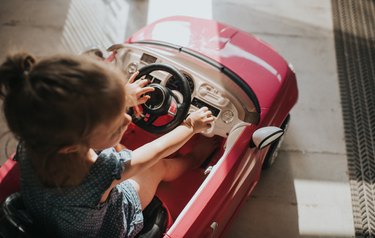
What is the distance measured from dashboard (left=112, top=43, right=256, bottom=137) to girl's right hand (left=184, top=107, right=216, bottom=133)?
0.08 metres

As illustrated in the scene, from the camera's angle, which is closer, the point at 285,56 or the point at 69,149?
the point at 69,149

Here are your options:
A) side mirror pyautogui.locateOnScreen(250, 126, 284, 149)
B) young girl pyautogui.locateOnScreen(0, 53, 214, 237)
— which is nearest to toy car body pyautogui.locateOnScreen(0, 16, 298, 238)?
side mirror pyautogui.locateOnScreen(250, 126, 284, 149)

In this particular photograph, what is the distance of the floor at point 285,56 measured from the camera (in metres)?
1.43

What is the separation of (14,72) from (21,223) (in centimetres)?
32

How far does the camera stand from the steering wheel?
3.63 feet

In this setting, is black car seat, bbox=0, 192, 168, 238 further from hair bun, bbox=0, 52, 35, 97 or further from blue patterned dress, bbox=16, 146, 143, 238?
hair bun, bbox=0, 52, 35, 97

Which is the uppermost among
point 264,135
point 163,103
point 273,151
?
point 163,103

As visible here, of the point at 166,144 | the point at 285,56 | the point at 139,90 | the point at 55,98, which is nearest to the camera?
the point at 55,98

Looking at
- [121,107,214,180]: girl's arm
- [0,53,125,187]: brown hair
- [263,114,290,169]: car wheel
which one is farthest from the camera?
[263,114,290,169]: car wheel

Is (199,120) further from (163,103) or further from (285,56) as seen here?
(285,56)

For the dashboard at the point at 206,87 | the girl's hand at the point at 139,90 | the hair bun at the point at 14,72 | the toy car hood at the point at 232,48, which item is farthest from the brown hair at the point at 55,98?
the toy car hood at the point at 232,48

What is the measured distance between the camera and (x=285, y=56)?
1.86 metres

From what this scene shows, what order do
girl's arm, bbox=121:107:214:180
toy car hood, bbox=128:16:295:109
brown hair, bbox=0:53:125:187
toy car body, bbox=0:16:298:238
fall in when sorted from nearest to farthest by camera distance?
brown hair, bbox=0:53:125:187, girl's arm, bbox=121:107:214:180, toy car body, bbox=0:16:298:238, toy car hood, bbox=128:16:295:109

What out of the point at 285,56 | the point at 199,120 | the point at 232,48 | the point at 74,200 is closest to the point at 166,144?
the point at 199,120
